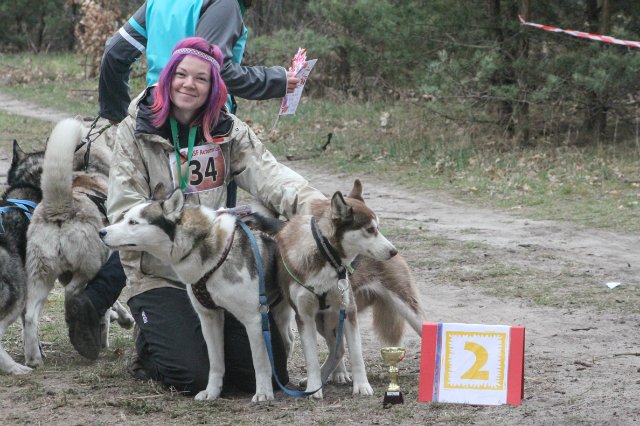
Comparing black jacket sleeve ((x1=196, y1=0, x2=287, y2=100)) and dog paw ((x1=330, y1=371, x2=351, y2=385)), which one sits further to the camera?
black jacket sleeve ((x1=196, y1=0, x2=287, y2=100))

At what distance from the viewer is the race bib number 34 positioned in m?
4.54

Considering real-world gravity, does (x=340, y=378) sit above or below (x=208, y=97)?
below

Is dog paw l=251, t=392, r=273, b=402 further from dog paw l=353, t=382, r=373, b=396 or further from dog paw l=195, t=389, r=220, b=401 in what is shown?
dog paw l=353, t=382, r=373, b=396

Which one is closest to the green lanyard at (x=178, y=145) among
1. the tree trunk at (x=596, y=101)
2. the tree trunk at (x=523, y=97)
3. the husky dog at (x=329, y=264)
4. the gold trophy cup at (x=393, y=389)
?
the husky dog at (x=329, y=264)

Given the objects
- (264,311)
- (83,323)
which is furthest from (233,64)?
(83,323)

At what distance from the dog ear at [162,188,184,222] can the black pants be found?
75 centimetres

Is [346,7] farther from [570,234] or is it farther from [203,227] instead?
[203,227]

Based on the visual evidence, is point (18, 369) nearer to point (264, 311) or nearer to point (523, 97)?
point (264, 311)

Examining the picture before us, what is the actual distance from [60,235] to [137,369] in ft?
2.76

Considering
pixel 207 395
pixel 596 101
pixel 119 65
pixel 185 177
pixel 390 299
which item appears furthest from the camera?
pixel 596 101

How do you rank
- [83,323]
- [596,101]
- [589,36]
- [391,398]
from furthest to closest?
[596,101]
[589,36]
[83,323]
[391,398]

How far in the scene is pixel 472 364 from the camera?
406 cm

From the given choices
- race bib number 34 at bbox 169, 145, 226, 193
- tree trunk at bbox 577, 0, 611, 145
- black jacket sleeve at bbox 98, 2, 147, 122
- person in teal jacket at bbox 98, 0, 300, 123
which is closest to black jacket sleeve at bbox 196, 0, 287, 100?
person in teal jacket at bbox 98, 0, 300, 123

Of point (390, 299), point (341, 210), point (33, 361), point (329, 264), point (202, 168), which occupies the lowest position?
point (33, 361)
